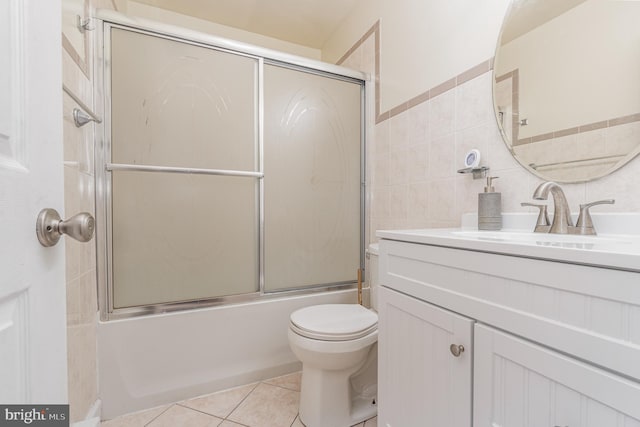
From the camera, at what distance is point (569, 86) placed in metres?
0.94

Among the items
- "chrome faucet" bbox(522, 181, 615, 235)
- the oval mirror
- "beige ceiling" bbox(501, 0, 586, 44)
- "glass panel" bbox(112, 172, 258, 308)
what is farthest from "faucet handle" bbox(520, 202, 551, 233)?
"glass panel" bbox(112, 172, 258, 308)

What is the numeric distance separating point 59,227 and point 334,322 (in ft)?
3.58

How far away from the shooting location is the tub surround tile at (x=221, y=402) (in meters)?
1.38

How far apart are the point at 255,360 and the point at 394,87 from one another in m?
1.72

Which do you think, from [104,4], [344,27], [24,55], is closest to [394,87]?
[344,27]

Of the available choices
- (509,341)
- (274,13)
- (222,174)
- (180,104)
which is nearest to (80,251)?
(222,174)

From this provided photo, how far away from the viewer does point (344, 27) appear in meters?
2.16

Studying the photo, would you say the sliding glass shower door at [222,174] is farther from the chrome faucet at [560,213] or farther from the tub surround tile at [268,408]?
the chrome faucet at [560,213]

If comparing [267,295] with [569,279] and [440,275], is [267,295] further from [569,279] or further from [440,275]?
[569,279]

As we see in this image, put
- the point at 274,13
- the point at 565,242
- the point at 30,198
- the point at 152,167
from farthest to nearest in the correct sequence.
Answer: the point at 274,13
the point at 152,167
the point at 565,242
the point at 30,198

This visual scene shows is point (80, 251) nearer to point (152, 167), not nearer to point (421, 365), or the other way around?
point (152, 167)

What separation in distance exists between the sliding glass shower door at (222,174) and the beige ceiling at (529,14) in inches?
39.2

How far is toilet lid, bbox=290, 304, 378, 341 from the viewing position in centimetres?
119

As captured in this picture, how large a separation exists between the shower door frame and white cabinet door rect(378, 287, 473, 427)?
88 centimetres
